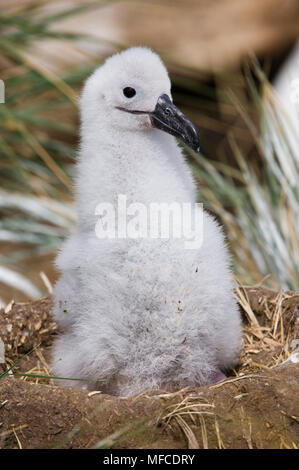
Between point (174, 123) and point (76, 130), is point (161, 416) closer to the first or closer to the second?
point (174, 123)

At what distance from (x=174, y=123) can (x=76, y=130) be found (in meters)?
2.55

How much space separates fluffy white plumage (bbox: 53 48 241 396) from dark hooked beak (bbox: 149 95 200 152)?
0.14ft

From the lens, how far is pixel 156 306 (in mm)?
2139

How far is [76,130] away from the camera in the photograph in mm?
4762

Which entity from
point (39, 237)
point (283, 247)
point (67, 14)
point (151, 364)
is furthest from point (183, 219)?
point (67, 14)

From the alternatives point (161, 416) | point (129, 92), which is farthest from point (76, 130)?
point (161, 416)

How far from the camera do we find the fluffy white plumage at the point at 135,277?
2.14 meters

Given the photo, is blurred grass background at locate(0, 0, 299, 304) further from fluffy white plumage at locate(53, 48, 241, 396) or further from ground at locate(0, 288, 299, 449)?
ground at locate(0, 288, 299, 449)

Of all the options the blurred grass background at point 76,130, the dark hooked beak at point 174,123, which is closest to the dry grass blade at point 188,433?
the dark hooked beak at point 174,123

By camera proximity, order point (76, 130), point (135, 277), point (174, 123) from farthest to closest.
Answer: point (76, 130) < point (174, 123) < point (135, 277)

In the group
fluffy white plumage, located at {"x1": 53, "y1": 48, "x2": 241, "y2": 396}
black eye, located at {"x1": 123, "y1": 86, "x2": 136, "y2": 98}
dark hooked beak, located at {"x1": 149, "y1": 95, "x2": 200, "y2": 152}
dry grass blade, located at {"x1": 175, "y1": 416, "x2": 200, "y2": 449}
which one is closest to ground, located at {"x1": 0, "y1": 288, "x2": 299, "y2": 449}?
dry grass blade, located at {"x1": 175, "y1": 416, "x2": 200, "y2": 449}

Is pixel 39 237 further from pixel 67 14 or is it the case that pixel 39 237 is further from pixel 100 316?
pixel 100 316

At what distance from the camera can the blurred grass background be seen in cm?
362
